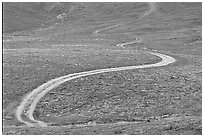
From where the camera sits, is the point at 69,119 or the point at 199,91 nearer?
the point at 69,119

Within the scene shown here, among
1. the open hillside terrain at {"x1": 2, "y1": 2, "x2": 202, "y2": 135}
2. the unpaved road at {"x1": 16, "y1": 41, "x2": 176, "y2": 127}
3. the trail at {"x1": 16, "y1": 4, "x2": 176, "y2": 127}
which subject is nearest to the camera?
the open hillside terrain at {"x1": 2, "y1": 2, "x2": 202, "y2": 135}

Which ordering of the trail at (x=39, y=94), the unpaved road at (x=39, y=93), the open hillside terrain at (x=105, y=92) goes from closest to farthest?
the open hillside terrain at (x=105, y=92), the trail at (x=39, y=94), the unpaved road at (x=39, y=93)

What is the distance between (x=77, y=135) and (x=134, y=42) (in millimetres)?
75735

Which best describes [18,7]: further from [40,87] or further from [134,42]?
[40,87]

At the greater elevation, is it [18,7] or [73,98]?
[18,7]

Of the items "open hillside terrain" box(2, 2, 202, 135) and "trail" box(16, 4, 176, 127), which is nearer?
"open hillside terrain" box(2, 2, 202, 135)

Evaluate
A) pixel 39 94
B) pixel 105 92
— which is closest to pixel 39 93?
pixel 39 94

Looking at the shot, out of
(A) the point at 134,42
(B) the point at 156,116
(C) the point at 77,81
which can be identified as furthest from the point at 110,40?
(B) the point at 156,116

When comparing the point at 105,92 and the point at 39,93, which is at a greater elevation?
the point at 39,93

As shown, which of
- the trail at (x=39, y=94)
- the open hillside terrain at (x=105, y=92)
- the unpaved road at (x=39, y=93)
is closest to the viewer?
the open hillside terrain at (x=105, y=92)

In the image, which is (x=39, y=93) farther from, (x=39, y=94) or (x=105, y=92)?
(x=105, y=92)

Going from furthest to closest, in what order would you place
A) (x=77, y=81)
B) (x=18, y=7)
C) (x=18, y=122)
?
(x=18, y=7) < (x=77, y=81) < (x=18, y=122)

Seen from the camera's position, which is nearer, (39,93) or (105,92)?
(39,93)

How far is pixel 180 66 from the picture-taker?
6850cm
